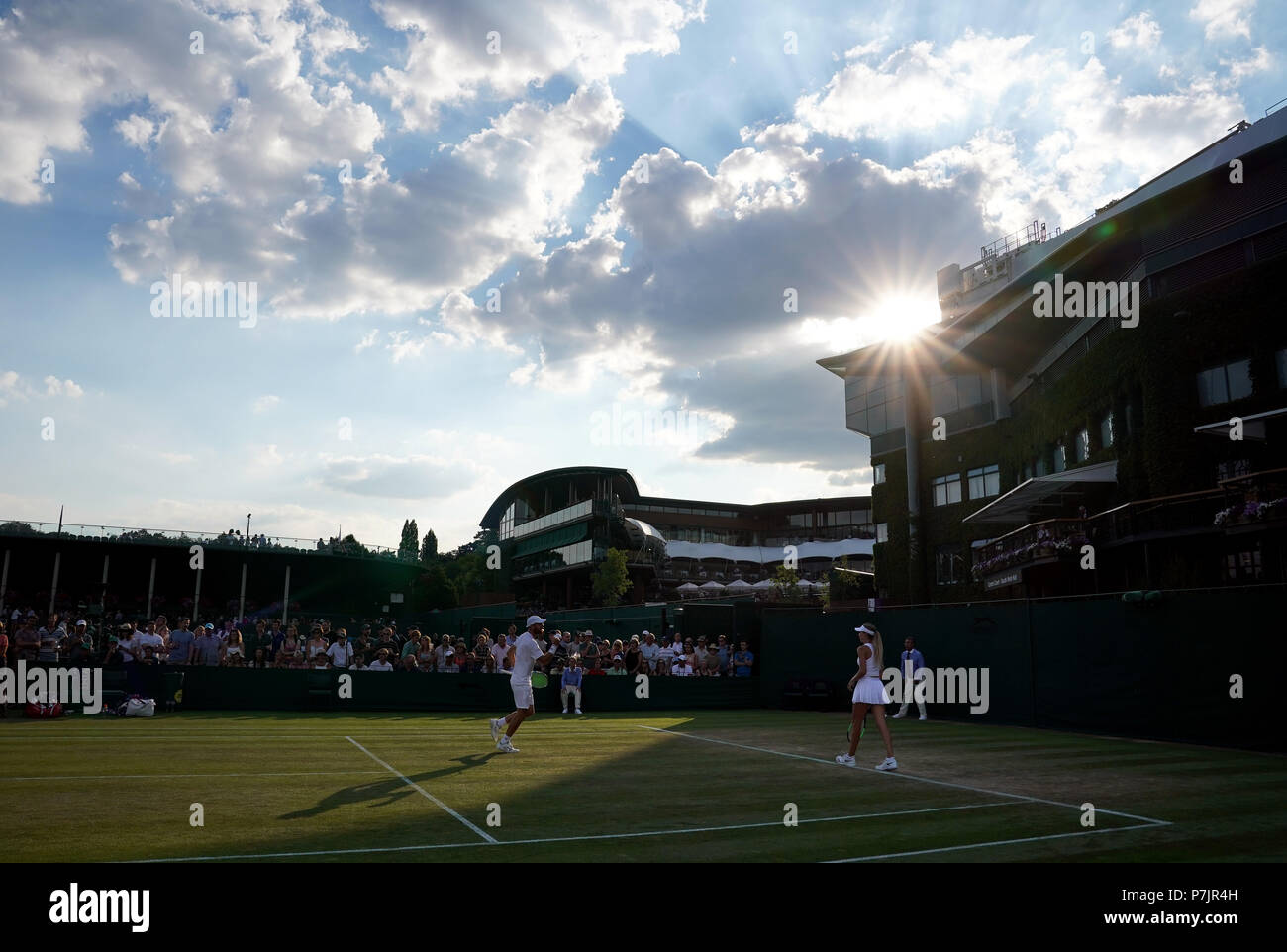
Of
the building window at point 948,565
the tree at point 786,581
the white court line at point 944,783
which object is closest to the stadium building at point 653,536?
the tree at point 786,581

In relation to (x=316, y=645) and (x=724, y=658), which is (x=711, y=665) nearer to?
(x=724, y=658)

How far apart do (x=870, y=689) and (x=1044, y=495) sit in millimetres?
26509

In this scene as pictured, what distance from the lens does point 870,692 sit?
12.1 m

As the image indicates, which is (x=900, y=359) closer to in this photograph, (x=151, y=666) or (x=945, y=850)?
(x=151, y=666)

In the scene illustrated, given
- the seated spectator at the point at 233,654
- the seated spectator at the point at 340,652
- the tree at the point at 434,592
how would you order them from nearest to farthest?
the seated spectator at the point at 340,652
the seated spectator at the point at 233,654
the tree at the point at 434,592

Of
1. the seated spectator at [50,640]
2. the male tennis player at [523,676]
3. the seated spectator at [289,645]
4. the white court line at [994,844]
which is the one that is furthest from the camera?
the seated spectator at [289,645]

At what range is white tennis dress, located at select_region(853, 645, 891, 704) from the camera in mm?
12062

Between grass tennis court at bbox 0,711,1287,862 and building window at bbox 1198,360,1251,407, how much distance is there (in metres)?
17.0

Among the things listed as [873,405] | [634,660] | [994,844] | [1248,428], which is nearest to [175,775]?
[994,844]

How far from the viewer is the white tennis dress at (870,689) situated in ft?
39.6

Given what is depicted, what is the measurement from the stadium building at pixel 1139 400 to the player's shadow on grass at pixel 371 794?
22538mm

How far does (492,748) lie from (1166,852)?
9.95 m

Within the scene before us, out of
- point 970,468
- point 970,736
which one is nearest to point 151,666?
point 970,736

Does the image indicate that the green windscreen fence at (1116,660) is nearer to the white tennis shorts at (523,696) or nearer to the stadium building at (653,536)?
the white tennis shorts at (523,696)
